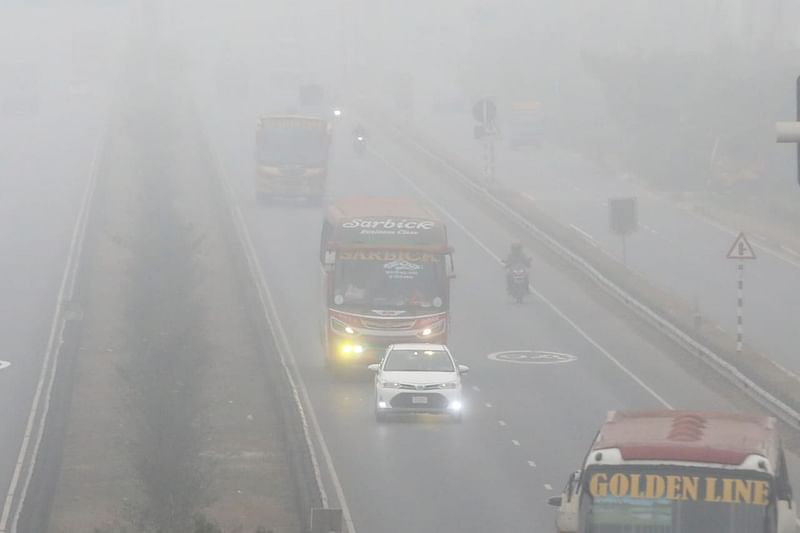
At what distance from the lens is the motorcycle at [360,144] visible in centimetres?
7956

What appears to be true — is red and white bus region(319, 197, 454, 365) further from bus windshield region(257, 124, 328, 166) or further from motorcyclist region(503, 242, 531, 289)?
bus windshield region(257, 124, 328, 166)

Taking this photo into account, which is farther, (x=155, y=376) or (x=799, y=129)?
(x=155, y=376)

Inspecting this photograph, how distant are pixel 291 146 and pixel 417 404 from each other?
115ft

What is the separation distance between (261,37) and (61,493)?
141752mm

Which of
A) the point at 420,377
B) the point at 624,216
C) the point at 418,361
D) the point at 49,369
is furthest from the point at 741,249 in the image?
the point at 49,369

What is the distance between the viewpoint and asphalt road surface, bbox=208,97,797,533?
2422 centimetres

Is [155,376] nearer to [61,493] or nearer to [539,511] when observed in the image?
[61,493]

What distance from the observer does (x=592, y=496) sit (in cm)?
1425

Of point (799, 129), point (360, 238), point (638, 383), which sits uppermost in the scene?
point (799, 129)

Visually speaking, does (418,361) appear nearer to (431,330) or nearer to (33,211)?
(431,330)

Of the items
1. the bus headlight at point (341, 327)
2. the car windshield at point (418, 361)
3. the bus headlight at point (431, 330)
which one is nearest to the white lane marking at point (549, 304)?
the bus headlight at point (431, 330)

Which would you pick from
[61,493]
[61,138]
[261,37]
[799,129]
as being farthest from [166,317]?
[261,37]

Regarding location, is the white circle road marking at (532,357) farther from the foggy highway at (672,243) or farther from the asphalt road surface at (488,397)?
the foggy highway at (672,243)

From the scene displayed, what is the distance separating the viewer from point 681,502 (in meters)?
14.0
